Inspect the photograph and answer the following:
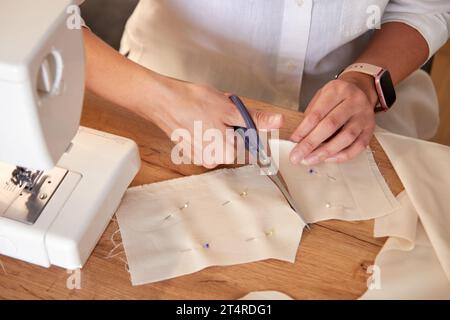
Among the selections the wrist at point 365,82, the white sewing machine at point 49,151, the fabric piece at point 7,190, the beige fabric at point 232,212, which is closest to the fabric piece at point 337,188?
the beige fabric at point 232,212

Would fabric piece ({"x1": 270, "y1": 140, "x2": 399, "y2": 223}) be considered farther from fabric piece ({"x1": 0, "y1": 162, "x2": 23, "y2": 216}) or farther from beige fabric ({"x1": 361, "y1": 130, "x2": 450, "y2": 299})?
fabric piece ({"x1": 0, "y1": 162, "x2": 23, "y2": 216})

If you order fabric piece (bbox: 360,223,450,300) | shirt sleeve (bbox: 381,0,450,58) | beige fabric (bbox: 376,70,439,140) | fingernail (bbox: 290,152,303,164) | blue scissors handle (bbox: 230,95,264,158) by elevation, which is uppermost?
shirt sleeve (bbox: 381,0,450,58)

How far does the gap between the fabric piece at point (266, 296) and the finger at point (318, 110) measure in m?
0.27

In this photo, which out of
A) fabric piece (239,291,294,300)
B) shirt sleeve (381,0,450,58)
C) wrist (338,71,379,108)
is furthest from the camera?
shirt sleeve (381,0,450,58)

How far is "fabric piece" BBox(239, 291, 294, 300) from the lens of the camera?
788 mm

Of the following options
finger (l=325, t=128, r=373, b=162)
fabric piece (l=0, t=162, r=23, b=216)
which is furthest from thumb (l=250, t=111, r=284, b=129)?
fabric piece (l=0, t=162, r=23, b=216)

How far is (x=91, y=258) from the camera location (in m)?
0.82

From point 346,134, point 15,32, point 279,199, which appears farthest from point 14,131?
point 346,134

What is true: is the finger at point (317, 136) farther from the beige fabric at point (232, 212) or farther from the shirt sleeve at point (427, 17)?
the shirt sleeve at point (427, 17)

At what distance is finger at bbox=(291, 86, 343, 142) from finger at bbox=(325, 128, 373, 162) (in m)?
0.06

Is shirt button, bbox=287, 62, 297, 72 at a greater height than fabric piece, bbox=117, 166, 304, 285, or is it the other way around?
shirt button, bbox=287, 62, 297, 72

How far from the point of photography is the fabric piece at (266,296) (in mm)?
788

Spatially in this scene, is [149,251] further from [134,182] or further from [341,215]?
[341,215]

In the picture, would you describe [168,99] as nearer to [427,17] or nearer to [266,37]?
[266,37]
